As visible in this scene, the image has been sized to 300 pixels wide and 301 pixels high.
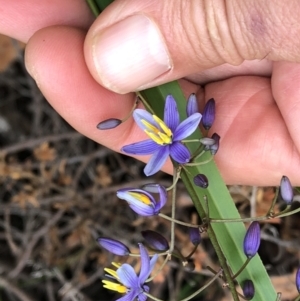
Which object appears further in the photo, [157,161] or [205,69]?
[205,69]

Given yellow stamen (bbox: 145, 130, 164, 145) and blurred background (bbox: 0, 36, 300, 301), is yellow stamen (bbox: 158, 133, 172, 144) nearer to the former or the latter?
yellow stamen (bbox: 145, 130, 164, 145)

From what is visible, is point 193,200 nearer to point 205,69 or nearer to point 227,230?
point 227,230

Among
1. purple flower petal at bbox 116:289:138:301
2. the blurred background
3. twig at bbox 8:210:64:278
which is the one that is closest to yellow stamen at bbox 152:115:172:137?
purple flower petal at bbox 116:289:138:301

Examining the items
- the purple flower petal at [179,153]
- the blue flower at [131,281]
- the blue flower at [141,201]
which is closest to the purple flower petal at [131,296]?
the blue flower at [131,281]

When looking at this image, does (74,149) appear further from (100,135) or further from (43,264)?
(100,135)

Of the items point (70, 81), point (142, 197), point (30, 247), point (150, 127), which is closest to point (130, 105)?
point (70, 81)
